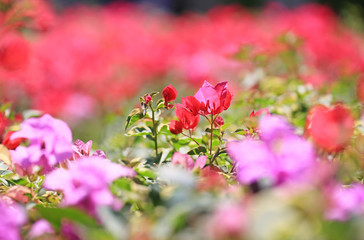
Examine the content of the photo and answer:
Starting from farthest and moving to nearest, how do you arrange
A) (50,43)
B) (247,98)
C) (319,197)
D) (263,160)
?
(50,43) < (247,98) < (263,160) < (319,197)

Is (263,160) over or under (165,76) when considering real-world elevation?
over

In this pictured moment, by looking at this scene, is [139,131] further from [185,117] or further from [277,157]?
[277,157]

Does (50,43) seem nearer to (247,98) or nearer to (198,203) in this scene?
(247,98)

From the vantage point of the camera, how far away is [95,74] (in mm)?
3561

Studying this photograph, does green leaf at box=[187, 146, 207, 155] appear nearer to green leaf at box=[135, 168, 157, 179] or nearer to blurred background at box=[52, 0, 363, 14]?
green leaf at box=[135, 168, 157, 179]

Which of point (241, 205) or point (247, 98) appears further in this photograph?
point (247, 98)

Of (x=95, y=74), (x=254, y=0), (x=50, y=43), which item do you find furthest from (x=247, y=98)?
(x=254, y=0)

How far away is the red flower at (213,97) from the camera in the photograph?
3.03ft

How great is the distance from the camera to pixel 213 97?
3.04 ft

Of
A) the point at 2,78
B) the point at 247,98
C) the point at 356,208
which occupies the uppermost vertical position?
the point at 356,208

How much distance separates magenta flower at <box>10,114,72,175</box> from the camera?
79cm

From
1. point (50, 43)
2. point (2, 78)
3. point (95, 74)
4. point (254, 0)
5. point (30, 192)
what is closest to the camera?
point (30, 192)

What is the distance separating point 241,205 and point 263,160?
0.08 m

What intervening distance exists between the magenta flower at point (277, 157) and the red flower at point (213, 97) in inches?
10.8
